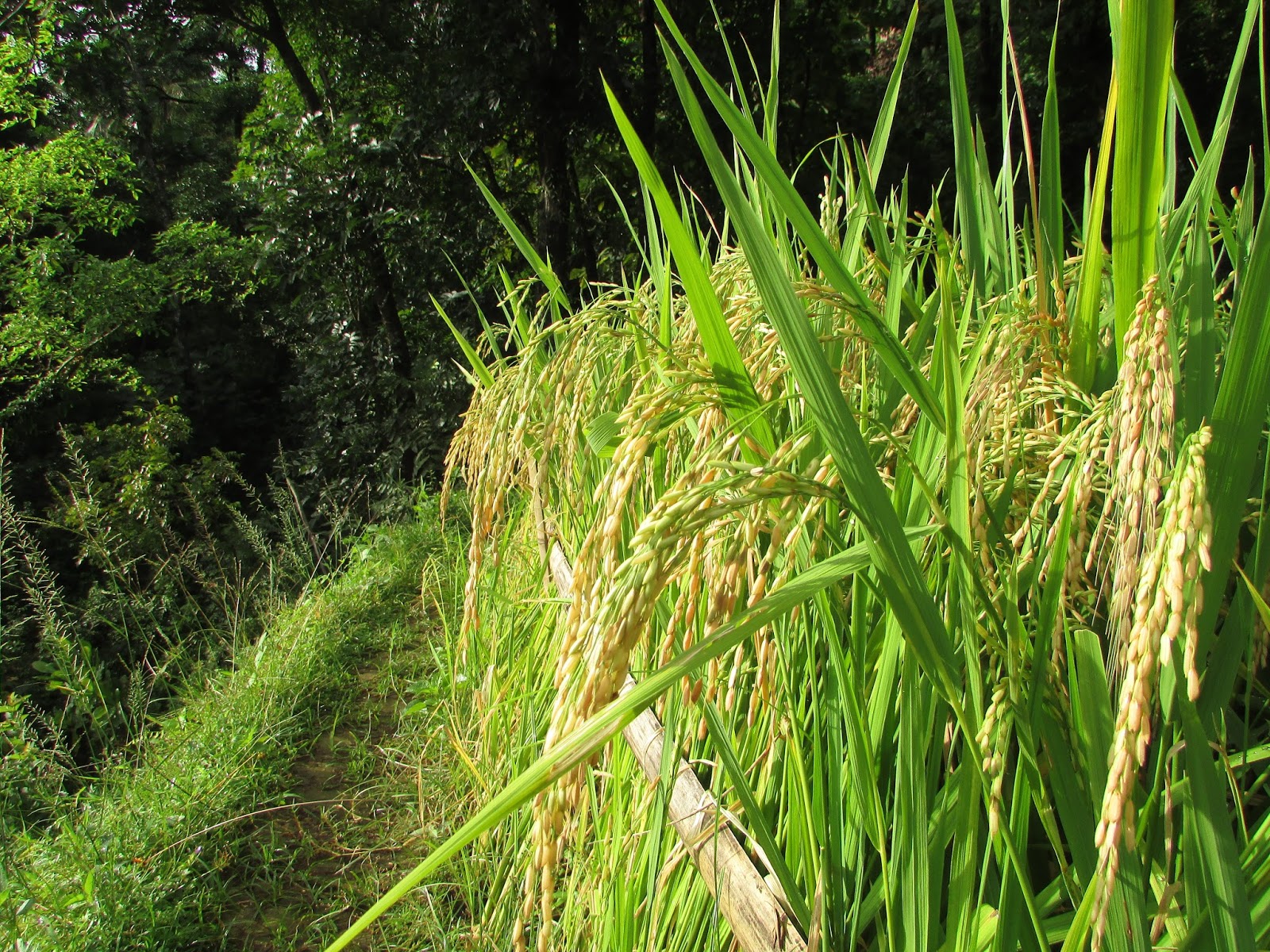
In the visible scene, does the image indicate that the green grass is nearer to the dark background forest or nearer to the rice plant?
the rice plant

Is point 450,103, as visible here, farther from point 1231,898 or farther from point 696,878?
point 1231,898

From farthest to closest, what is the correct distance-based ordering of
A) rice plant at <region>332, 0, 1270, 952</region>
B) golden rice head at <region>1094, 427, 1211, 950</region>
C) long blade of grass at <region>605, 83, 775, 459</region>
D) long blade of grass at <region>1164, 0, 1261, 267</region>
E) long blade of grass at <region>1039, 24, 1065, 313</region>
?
long blade of grass at <region>1039, 24, 1065, 313</region> < long blade of grass at <region>1164, 0, 1261, 267</region> < long blade of grass at <region>605, 83, 775, 459</region> < rice plant at <region>332, 0, 1270, 952</region> < golden rice head at <region>1094, 427, 1211, 950</region>

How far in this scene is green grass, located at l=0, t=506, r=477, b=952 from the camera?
5.97 feet

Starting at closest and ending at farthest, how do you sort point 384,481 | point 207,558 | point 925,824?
point 925,824
point 384,481
point 207,558

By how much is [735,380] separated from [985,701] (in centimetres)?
45

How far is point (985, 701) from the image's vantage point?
92 cm

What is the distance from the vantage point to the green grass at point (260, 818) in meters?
1.82

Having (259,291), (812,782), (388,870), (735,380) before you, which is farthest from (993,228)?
(259,291)

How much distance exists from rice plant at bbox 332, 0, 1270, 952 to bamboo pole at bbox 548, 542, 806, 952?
3 centimetres

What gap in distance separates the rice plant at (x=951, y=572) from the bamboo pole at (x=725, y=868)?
26mm

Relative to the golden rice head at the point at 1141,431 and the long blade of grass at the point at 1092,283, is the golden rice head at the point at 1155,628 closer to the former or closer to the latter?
the golden rice head at the point at 1141,431

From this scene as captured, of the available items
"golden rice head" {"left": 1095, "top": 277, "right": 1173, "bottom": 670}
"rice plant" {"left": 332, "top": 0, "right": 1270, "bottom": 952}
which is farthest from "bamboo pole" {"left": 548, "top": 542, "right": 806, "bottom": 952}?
"golden rice head" {"left": 1095, "top": 277, "right": 1173, "bottom": 670}

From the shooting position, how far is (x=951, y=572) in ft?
2.54

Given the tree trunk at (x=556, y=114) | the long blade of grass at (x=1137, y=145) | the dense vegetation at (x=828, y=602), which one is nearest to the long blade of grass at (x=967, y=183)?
the dense vegetation at (x=828, y=602)
